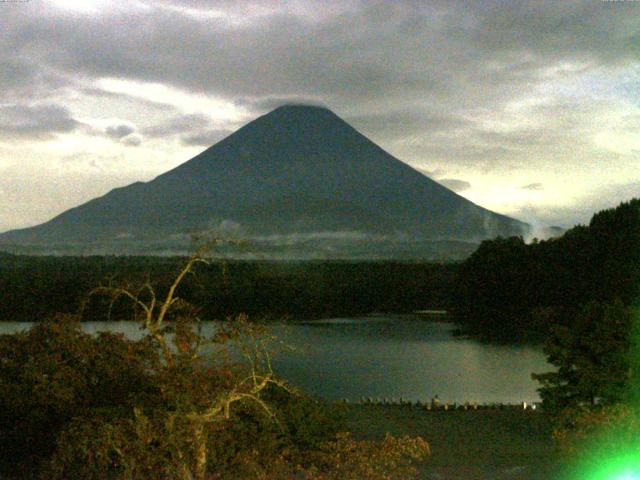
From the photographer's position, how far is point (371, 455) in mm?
7648

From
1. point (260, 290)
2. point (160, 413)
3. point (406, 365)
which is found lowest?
point (406, 365)

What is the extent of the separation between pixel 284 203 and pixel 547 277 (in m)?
55.0

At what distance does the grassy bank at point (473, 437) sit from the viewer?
9.96 meters

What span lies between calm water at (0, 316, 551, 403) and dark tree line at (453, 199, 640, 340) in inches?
225

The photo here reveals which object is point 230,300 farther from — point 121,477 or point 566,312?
point 121,477

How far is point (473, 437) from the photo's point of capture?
1271cm

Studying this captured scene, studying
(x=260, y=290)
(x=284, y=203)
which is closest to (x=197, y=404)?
(x=260, y=290)

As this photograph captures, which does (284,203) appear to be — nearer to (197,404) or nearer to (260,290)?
(260,290)

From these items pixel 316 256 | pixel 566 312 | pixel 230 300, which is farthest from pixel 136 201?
pixel 566 312

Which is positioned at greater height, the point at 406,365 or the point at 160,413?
the point at 160,413

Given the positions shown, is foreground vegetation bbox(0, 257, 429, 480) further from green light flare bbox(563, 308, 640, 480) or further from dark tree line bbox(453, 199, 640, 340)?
dark tree line bbox(453, 199, 640, 340)

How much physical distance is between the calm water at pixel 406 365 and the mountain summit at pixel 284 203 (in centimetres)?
5369

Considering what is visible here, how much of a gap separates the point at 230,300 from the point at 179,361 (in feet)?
151

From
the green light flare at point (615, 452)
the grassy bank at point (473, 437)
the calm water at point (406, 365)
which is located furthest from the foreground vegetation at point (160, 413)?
the calm water at point (406, 365)
